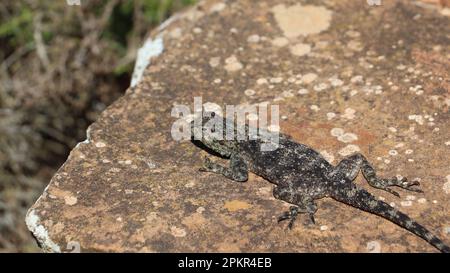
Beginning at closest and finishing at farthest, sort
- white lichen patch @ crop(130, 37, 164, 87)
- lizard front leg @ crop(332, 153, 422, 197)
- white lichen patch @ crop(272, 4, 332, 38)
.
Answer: lizard front leg @ crop(332, 153, 422, 197), white lichen patch @ crop(130, 37, 164, 87), white lichen patch @ crop(272, 4, 332, 38)

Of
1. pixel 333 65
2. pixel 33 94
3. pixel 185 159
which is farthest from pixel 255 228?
pixel 33 94

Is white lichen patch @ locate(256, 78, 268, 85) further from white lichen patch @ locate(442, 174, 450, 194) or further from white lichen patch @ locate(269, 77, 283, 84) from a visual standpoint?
white lichen patch @ locate(442, 174, 450, 194)

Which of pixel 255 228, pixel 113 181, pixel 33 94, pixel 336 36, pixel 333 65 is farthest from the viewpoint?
pixel 33 94

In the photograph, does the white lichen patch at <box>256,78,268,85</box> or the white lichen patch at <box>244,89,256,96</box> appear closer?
the white lichen patch at <box>244,89,256,96</box>

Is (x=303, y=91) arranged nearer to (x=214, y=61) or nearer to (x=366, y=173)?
(x=214, y=61)

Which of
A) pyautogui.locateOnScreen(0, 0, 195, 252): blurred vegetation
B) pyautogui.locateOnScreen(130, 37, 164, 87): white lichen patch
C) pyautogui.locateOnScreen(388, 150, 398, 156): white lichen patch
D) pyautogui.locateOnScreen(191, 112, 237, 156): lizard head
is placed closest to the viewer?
pyautogui.locateOnScreen(388, 150, 398, 156): white lichen patch

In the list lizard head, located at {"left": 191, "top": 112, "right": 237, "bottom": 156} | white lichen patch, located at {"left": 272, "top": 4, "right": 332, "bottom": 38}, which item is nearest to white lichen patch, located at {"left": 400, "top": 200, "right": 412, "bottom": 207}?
lizard head, located at {"left": 191, "top": 112, "right": 237, "bottom": 156}

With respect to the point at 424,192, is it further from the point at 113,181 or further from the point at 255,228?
the point at 113,181
